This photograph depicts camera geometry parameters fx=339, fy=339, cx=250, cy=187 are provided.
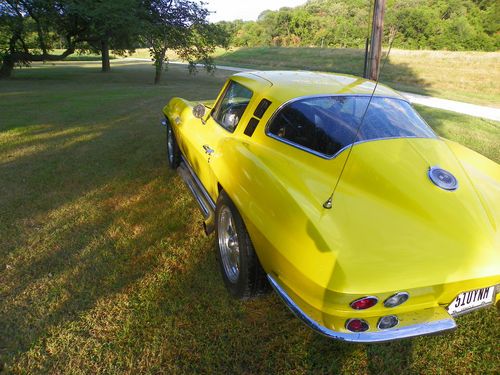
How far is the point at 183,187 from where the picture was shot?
14.8 ft

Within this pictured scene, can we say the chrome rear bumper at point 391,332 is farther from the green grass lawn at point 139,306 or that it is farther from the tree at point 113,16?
the tree at point 113,16

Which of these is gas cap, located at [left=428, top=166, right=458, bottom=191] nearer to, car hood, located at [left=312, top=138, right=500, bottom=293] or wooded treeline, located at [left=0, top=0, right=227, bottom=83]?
car hood, located at [left=312, top=138, right=500, bottom=293]

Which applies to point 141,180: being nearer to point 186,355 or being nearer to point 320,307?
point 186,355

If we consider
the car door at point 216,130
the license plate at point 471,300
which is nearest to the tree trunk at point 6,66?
the car door at point 216,130

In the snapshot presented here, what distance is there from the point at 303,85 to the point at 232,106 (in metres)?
0.77

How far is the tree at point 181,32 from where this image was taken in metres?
19.1

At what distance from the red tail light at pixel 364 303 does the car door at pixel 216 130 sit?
1.59 metres

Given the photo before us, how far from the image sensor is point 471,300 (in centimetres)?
191

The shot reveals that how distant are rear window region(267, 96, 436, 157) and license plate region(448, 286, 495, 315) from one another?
1151mm

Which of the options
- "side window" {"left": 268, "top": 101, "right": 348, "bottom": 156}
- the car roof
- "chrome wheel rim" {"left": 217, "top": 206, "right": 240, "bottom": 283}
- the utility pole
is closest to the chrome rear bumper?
"chrome wheel rim" {"left": 217, "top": 206, "right": 240, "bottom": 283}

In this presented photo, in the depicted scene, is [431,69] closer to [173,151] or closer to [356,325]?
[173,151]

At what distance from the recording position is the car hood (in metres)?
1.69

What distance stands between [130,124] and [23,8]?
15.8 metres

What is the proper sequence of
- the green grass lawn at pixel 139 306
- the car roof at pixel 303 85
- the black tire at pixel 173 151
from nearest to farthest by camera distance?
the green grass lawn at pixel 139 306 → the car roof at pixel 303 85 → the black tire at pixel 173 151
